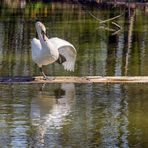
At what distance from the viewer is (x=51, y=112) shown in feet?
42.7

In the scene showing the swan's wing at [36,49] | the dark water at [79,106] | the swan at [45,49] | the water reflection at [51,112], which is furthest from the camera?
the swan's wing at [36,49]

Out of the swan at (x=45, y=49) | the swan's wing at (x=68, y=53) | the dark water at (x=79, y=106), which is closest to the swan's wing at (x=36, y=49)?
the swan at (x=45, y=49)

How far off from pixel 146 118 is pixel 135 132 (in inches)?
46.2

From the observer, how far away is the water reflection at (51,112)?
11086 millimetres

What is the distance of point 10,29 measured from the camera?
34.3 m

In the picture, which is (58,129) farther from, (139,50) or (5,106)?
(139,50)

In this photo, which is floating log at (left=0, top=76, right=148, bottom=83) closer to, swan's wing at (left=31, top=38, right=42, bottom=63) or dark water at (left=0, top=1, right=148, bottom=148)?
dark water at (left=0, top=1, right=148, bottom=148)

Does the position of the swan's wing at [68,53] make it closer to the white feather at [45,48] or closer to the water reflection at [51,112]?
the white feather at [45,48]

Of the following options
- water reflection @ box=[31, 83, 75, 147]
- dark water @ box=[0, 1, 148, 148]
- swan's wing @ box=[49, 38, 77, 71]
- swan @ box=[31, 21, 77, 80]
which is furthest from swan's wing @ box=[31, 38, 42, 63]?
water reflection @ box=[31, 83, 75, 147]

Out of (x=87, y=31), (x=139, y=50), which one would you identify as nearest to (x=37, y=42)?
(x=139, y=50)

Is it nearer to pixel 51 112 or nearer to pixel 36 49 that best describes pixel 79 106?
pixel 51 112

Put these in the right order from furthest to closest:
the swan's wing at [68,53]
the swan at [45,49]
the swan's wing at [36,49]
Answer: the swan's wing at [68,53], the swan's wing at [36,49], the swan at [45,49]

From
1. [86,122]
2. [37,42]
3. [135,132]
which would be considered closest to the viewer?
[135,132]

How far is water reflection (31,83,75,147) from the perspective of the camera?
36.4 feet
